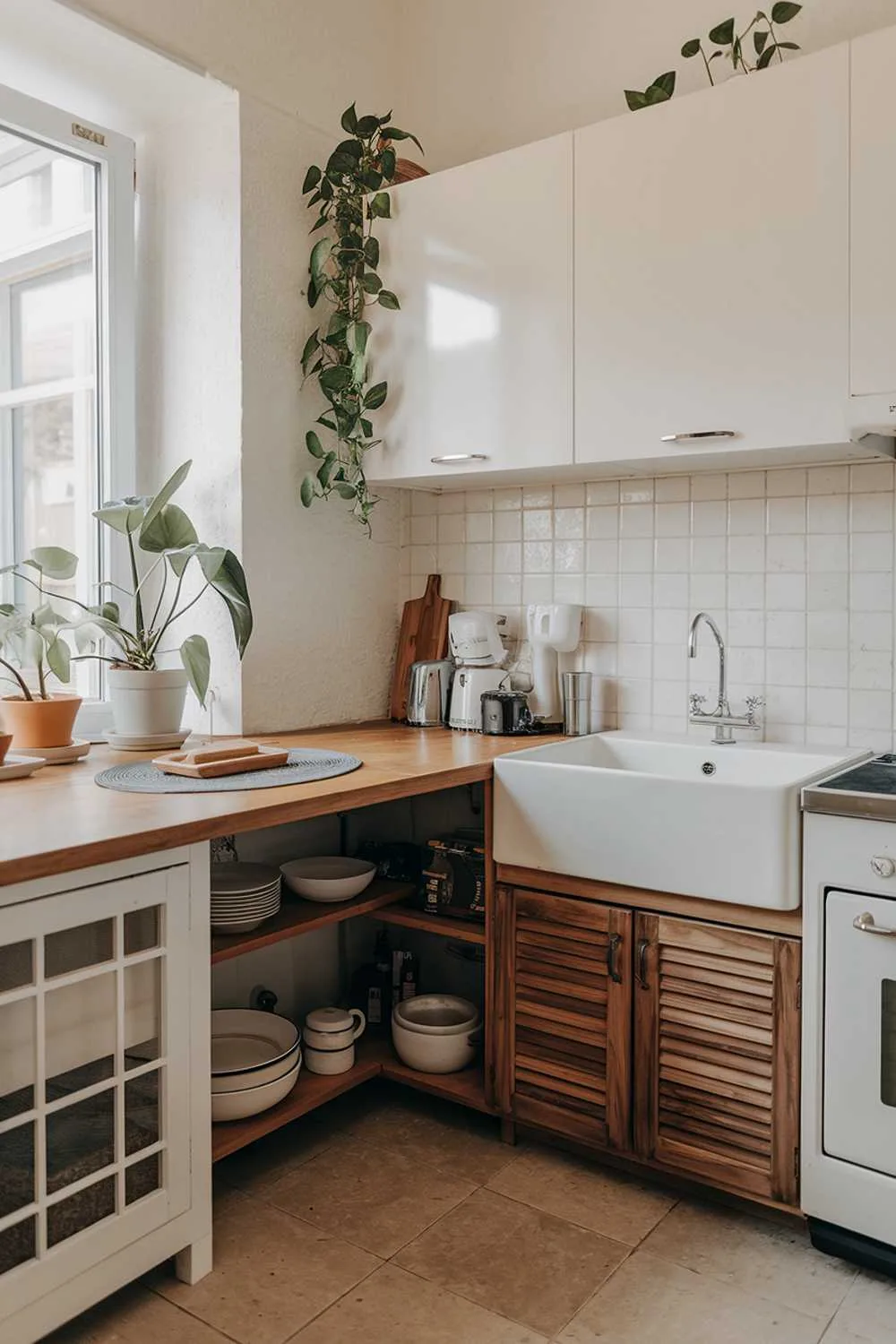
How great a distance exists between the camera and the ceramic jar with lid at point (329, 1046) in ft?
7.59

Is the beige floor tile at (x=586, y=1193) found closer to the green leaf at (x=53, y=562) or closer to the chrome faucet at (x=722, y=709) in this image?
the chrome faucet at (x=722, y=709)

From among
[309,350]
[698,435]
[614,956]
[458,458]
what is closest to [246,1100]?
[614,956]

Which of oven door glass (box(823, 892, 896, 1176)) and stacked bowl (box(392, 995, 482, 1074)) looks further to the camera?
stacked bowl (box(392, 995, 482, 1074))

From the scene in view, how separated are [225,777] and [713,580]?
1213mm

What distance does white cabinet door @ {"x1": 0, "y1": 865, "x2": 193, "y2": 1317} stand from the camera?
1428 millimetres

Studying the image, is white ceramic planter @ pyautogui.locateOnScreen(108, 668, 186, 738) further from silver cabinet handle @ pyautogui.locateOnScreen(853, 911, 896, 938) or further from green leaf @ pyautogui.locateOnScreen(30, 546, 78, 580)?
silver cabinet handle @ pyautogui.locateOnScreen(853, 911, 896, 938)

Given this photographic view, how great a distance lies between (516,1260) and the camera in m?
1.82

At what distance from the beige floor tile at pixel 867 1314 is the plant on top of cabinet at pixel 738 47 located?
7.32 feet

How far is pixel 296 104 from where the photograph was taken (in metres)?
2.60

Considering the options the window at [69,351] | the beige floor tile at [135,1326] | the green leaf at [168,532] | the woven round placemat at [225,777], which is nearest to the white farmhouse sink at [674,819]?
the woven round placemat at [225,777]

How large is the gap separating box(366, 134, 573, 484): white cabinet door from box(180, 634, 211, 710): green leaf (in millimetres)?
673

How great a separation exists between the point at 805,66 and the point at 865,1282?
2149 mm

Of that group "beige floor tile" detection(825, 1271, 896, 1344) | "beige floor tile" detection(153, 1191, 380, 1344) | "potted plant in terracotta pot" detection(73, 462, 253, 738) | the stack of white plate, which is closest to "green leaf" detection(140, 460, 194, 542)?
"potted plant in terracotta pot" detection(73, 462, 253, 738)

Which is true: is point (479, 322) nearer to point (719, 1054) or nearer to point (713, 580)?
point (713, 580)
